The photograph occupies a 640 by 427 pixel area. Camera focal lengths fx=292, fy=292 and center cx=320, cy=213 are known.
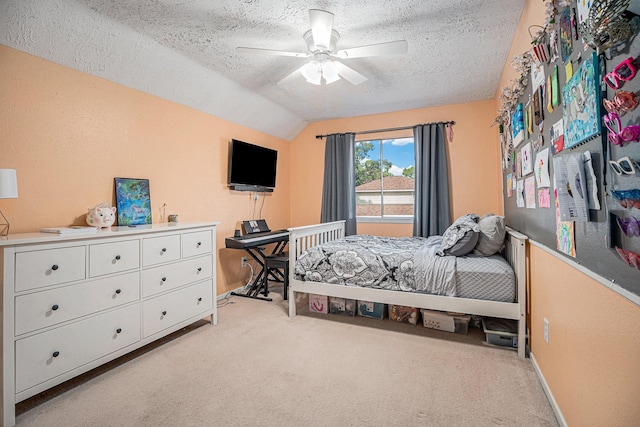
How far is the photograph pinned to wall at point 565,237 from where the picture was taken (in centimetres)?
122

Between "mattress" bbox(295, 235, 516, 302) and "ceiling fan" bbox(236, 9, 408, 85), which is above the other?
"ceiling fan" bbox(236, 9, 408, 85)

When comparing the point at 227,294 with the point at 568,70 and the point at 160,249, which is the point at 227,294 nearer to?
the point at 160,249

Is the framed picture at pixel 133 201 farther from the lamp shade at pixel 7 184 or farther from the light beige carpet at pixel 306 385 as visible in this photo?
the light beige carpet at pixel 306 385

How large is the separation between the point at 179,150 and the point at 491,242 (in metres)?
3.08

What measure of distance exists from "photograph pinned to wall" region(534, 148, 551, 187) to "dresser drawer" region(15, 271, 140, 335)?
2646 mm

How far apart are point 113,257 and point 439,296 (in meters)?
Result: 2.38

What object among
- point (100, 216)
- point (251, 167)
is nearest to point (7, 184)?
point (100, 216)

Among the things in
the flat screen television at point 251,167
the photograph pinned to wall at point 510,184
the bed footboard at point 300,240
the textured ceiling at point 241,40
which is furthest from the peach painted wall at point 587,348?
the flat screen television at point 251,167

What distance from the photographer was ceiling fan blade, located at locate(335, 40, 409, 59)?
6.60 ft

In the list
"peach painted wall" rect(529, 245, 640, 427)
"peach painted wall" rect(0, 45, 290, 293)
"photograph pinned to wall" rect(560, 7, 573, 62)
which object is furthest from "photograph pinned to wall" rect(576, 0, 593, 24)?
"peach painted wall" rect(0, 45, 290, 293)

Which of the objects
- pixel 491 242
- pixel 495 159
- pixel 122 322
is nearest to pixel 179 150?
pixel 122 322

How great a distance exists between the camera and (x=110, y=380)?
185 cm

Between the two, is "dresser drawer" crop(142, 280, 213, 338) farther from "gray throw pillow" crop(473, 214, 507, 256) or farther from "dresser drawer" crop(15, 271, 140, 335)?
"gray throw pillow" crop(473, 214, 507, 256)

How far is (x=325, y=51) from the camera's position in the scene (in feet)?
7.28
